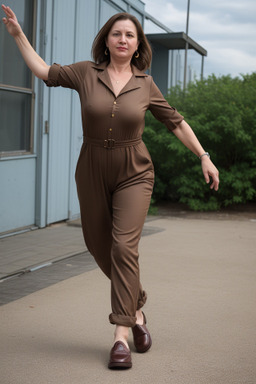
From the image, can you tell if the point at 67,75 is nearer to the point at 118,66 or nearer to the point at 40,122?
the point at 118,66

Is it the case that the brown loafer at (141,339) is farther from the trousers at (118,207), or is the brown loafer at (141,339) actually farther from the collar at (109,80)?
the collar at (109,80)

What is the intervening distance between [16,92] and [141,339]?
514 cm

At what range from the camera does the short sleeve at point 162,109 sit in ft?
12.8

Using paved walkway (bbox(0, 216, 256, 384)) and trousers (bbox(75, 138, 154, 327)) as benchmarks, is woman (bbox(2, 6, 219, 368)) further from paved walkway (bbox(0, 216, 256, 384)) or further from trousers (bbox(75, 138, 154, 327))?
paved walkway (bbox(0, 216, 256, 384))

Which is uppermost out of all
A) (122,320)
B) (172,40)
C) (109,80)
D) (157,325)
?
(172,40)

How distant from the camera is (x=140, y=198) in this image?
3.74 m

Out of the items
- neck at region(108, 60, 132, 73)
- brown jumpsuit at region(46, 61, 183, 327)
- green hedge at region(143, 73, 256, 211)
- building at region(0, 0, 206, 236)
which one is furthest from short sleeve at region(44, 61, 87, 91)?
green hedge at region(143, 73, 256, 211)

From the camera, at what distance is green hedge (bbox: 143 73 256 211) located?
1113 cm

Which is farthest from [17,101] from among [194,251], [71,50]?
[194,251]

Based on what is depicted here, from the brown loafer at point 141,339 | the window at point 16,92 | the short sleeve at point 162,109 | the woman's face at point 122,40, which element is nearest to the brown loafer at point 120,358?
the brown loafer at point 141,339

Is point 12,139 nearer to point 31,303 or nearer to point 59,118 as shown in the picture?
point 59,118

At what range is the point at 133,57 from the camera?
13.2ft

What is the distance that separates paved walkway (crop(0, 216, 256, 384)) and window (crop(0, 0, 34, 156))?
5.34ft

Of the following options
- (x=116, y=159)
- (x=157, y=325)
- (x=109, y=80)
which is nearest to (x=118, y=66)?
(x=109, y=80)
